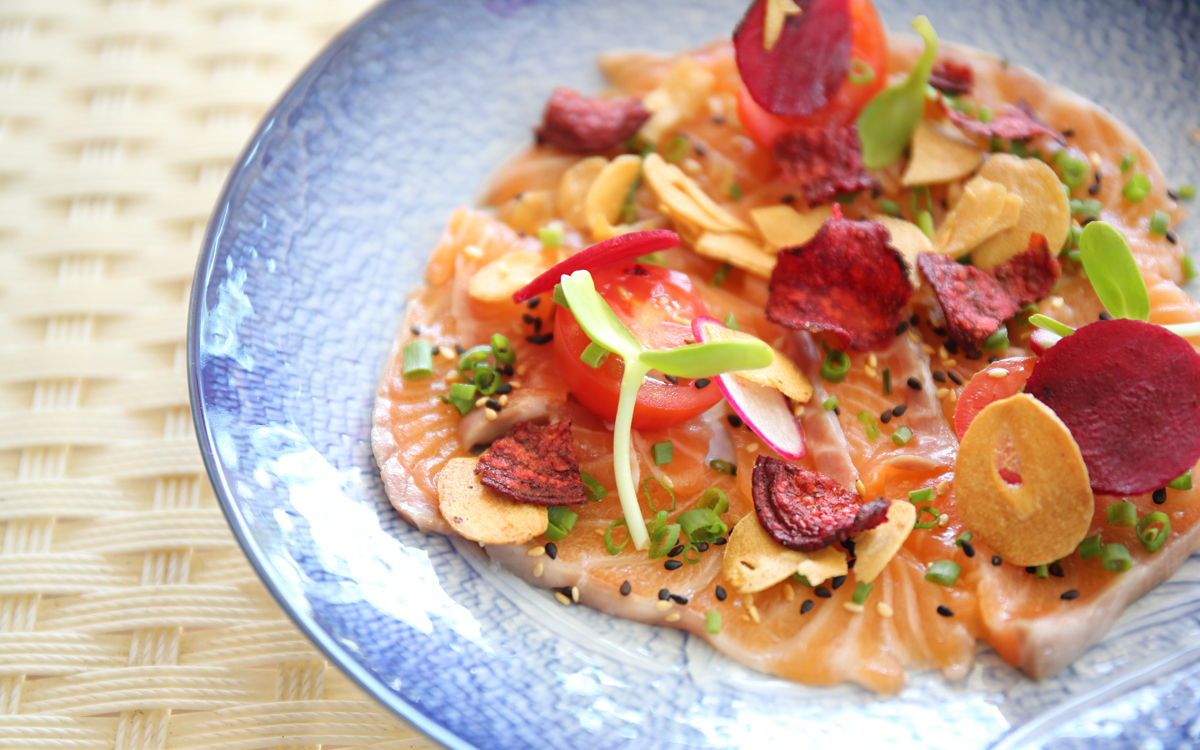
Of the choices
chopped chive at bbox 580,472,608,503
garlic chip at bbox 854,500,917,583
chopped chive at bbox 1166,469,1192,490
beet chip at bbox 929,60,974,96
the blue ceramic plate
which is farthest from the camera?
beet chip at bbox 929,60,974,96

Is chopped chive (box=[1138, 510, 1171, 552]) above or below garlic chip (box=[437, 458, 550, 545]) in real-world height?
above

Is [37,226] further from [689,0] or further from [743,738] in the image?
[743,738]

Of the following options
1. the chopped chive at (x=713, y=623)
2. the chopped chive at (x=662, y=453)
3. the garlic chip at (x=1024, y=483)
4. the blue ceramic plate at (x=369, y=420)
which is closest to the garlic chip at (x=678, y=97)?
the blue ceramic plate at (x=369, y=420)

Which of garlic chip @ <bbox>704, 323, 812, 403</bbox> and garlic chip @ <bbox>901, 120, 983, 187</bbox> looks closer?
garlic chip @ <bbox>704, 323, 812, 403</bbox>

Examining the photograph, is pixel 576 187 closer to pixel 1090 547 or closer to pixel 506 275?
pixel 506 275

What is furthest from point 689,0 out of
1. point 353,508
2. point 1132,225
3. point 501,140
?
point 353,508

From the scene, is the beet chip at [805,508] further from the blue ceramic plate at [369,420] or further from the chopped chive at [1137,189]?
the chopped chive at [1137,189]

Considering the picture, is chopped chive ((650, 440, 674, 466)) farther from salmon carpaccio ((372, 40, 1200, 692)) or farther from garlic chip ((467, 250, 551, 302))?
garlic chip ((467, 250, 551, 302))

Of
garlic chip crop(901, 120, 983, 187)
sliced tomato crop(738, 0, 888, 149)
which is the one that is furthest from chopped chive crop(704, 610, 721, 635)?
sliced tomato crop(738, 0, 888, 149)
